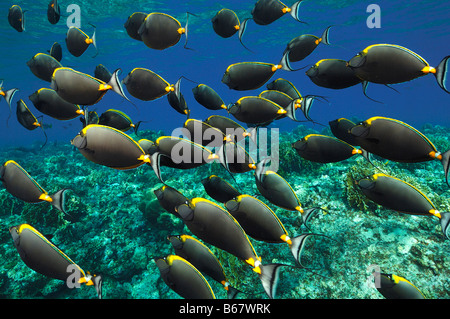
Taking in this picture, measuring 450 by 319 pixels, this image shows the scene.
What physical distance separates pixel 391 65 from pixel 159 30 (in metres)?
2.47

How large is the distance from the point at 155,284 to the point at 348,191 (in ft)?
14.1

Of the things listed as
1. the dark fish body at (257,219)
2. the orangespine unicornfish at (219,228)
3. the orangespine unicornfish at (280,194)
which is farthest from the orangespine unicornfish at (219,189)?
the orangespine unicornfish at (219,228)

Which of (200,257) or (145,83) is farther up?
(145,83)

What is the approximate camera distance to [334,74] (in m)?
2.44

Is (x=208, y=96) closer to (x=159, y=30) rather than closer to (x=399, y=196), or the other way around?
(x=159, y=30)

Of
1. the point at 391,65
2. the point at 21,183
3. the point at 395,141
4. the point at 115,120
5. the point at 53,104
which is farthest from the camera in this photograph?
the point at 115,120

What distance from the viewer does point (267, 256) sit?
3.99 metres

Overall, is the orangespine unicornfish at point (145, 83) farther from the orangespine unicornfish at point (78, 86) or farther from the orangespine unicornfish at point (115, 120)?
the orangespine unicornfish at point (78, 86)

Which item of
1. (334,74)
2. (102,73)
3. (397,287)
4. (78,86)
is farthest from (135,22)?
(397,287)

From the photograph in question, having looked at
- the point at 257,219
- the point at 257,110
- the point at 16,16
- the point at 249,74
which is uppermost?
the point at 16,16

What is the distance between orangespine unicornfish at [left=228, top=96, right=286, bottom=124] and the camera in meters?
2.54

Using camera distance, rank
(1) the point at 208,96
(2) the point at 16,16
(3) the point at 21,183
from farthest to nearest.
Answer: (2) the point at 16,16 < (1) the point at 208,96 < (3) the point at 21,183
